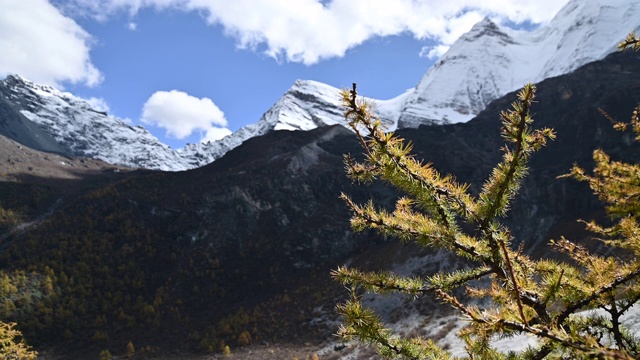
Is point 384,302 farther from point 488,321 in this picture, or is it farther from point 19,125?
point 19,125

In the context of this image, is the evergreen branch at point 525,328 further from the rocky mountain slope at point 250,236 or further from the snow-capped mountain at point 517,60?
the snow-capped mountain at point 517,60

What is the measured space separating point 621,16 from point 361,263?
152057mm

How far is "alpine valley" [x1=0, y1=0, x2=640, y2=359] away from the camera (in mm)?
42438

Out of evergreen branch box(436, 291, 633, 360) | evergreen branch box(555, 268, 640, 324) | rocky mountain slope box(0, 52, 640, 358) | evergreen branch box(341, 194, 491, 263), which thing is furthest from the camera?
rocky mountain slope box(0, 52, 640, 358)

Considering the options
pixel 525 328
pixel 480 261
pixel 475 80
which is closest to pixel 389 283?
pixel 480 261

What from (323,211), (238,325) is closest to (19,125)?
(323,211)

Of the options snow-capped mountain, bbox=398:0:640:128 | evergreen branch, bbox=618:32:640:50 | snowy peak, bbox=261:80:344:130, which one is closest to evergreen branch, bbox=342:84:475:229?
evergreen branch, bbox=618:32:640:50

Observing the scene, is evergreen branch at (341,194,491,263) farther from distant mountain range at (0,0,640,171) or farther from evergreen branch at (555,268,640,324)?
distant mountain range at (0,0,640,171)

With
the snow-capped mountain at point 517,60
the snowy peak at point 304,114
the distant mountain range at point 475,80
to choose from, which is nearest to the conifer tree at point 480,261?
the snow-capped mountain at point 517,60

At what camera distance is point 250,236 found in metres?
63.1

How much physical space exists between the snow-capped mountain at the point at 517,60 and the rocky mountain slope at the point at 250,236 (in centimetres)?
7486

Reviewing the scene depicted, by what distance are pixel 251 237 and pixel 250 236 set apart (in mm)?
324

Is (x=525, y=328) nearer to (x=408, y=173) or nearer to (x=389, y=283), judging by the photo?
(x=408, y=173)

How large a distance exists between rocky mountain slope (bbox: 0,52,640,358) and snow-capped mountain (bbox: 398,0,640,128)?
7486 cm
